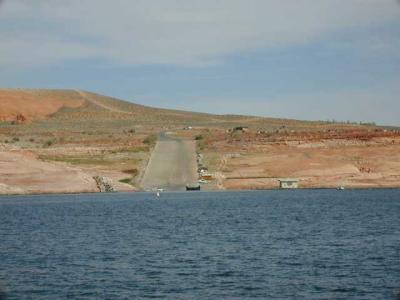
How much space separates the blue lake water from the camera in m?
31.8

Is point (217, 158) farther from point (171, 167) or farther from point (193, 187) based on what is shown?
point (193, 187)

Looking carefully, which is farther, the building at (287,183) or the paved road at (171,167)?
the paved road at (171,167)

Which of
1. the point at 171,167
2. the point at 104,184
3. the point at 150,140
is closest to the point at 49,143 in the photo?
the point at 150,140

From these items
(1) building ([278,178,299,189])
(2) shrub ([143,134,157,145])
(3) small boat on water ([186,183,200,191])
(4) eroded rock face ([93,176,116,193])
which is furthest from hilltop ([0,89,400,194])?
(3) small boat on water ([186,183,200,191])

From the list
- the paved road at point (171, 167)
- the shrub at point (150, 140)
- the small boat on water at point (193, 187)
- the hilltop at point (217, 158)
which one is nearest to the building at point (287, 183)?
the hilltop at point (217, 158)

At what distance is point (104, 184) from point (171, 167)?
10.8 m

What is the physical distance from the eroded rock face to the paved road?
3.86 meters

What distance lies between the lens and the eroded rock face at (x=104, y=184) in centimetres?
9850

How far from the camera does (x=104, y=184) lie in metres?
99.2

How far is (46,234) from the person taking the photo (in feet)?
176

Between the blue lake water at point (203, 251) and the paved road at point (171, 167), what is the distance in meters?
19.9

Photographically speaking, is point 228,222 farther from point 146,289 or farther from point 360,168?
point 360,168

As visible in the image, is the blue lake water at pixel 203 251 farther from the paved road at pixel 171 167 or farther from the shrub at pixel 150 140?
the shrub at pixel 150 140

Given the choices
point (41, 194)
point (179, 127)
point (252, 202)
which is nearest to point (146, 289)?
point (252, 202)
